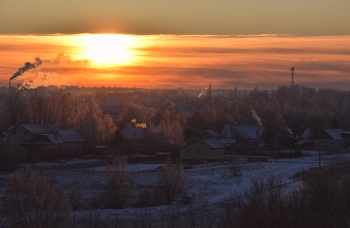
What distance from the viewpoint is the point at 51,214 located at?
2248cm

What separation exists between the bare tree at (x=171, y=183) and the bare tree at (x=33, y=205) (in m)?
7.63

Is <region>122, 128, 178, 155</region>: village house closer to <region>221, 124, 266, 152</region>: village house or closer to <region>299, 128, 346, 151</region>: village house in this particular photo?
<region>221, 124, 266, 152</region>: village house

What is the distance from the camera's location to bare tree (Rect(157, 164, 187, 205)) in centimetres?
3276

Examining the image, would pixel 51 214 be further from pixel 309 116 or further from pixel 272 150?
pixel 309 116

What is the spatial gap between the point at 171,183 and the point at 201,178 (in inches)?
274

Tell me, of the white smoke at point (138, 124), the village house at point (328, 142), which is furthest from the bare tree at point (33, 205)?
the white smoke at point (138, 124)

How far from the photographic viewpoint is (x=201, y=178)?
131 feet

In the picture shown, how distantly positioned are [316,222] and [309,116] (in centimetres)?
8390

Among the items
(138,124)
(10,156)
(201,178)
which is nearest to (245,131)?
(138,124)

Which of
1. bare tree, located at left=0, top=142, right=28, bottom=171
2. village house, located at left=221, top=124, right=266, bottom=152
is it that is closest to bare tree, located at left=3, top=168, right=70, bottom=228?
bare tree, located at left=0, top=142, right=28, bottom=171

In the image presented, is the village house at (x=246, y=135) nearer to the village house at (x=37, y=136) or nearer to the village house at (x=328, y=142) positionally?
the village house at (x=328, y=142)

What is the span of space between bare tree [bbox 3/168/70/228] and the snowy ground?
15.7 ft

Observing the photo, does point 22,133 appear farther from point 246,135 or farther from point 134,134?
point 246,135

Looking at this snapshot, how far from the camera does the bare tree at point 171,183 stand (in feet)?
107
